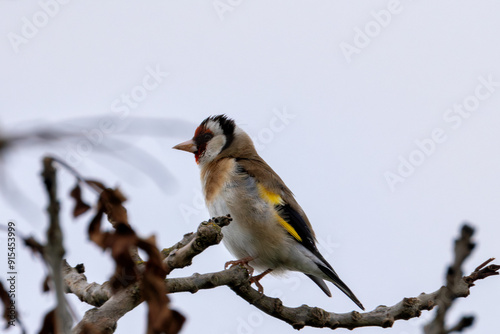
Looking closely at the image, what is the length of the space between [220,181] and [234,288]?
2167 millimetres

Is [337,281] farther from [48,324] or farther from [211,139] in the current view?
[48,324]

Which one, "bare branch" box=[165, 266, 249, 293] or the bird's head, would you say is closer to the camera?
"bare branch" box=[165, 266, 249, 293]

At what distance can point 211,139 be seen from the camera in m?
7.75

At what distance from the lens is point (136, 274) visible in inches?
83.5

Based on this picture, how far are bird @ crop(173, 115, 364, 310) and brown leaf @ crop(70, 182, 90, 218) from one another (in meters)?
3.64

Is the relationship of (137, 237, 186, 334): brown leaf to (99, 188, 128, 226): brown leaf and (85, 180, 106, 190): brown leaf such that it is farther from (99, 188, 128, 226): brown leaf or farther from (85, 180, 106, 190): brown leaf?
(85, 180, 106, 190): brown leaf

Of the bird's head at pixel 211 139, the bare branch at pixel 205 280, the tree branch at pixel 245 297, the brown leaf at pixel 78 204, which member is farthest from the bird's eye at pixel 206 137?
the brown leaf at pixel 78 204

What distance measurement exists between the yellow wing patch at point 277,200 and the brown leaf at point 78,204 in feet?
13.7

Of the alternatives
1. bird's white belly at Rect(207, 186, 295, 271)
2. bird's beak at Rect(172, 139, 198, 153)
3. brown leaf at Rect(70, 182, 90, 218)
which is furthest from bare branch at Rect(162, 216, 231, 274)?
bird's beak at Rect(172, 139, 198, 153)

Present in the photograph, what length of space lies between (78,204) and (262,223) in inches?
162

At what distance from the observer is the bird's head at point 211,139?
24.9 feet

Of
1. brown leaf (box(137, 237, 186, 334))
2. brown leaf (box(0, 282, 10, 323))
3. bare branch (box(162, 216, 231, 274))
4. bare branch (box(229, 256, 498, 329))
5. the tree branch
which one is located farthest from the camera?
bare branch (box(229, 256, 498, 329))

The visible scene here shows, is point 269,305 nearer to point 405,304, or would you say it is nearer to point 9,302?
point 405,304

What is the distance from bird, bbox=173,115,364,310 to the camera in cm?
618
